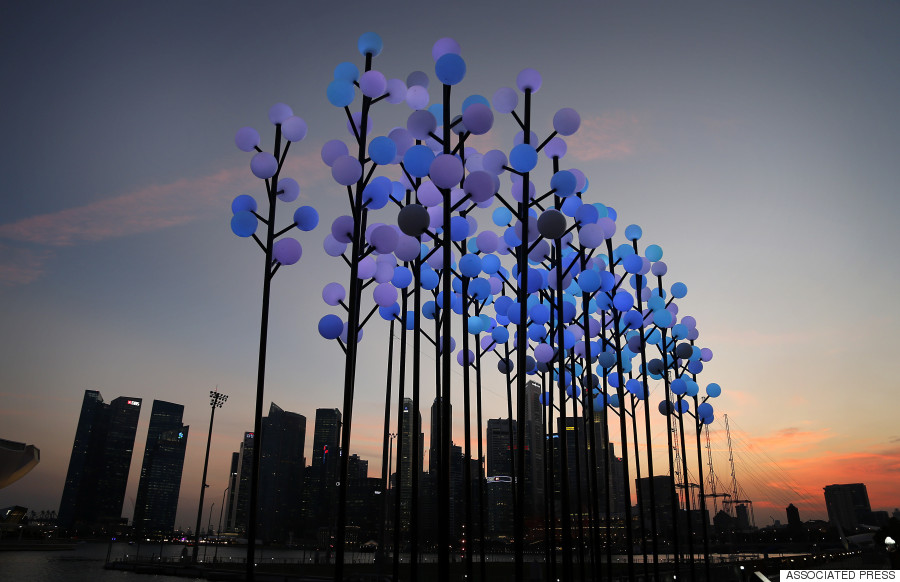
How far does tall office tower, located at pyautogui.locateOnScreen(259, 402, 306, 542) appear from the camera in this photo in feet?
445

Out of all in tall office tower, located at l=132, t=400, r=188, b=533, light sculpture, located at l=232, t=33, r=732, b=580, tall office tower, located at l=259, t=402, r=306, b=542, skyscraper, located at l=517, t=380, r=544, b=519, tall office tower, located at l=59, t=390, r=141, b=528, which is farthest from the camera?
tall office tower, located at l=132, t=400, r=188, b=533

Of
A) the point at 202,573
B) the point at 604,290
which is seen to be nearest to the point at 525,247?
the point at 604,290

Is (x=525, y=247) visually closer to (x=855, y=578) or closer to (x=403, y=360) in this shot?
(x=403, y=360)

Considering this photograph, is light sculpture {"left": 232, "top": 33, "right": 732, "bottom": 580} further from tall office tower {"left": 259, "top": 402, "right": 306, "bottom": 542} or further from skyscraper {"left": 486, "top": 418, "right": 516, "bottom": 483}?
tall office tower {"left": 259, "top": 402, "right": 306, "bottom": 542}

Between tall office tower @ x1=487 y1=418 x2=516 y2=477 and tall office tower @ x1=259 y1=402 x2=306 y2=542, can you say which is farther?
tall office tower @ x1=259 y1=402 x2=306 y2=542

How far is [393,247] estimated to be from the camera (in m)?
6.25

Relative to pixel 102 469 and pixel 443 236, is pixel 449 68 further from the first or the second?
pixel 102 469

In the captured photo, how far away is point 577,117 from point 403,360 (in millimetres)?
4276

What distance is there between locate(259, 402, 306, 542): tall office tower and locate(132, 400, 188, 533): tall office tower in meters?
49.6

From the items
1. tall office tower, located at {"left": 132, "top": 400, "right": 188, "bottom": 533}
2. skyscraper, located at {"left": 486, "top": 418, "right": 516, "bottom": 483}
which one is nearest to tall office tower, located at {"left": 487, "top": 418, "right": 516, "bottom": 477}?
skyscraper, located at {"left": 486, "top": 418, "right": 516, "bottom": 483}

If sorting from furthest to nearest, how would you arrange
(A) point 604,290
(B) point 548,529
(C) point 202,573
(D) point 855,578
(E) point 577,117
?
(C) point 202,573 < (A) point 604,290 < (B) point 548,529 < (D) point 855,578 < (E) point 577,117

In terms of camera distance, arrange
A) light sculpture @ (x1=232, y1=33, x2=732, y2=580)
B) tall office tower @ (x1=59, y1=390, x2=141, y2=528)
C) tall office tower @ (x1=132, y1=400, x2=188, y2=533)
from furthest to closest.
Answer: tall office tower @ (x1=132, y1=400, x2=188, y2=533), tall office tower @ (x1=59, y1=390, x2=141, y2=528), light sculpture @ (x1=232, y1=33, x2=732, y2=580)

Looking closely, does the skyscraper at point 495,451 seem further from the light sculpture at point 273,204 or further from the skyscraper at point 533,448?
the light sculpture at point 273,204

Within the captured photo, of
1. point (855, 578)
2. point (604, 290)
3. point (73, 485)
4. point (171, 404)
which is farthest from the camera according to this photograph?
point (171, 404)
